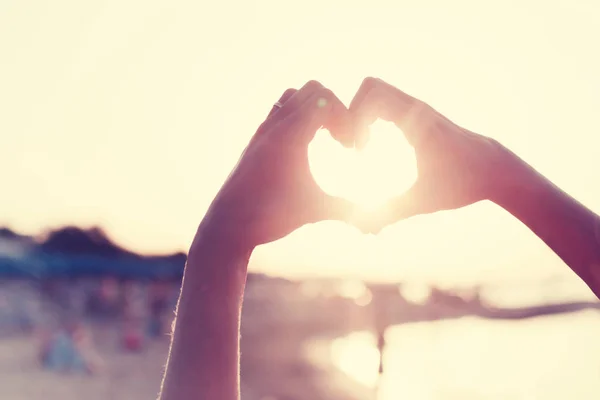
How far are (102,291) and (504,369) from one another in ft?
109

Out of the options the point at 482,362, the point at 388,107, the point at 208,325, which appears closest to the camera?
the point at 208,325

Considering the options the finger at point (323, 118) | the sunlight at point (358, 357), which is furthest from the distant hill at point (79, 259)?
the finger at point (323, 118)

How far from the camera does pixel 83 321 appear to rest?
→ 133 feet

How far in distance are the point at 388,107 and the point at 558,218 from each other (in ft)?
1.55

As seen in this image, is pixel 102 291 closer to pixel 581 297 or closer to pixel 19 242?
pixel 19 242

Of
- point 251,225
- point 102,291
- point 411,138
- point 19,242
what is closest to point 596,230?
point 411,138

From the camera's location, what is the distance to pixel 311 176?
142 centimetres

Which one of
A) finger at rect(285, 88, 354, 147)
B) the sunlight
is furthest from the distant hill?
finger at rect(285, 88, 354, 147)

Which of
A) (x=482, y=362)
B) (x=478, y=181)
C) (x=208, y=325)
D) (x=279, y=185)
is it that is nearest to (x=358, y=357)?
(x=482, y=362)

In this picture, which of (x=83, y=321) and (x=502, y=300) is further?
(x=502, y=300)

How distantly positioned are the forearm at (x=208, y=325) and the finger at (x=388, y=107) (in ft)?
1.64

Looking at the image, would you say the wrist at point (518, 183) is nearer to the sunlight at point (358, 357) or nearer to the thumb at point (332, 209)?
the thumb at point (332, 209)

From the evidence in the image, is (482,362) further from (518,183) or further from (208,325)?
(208,325)

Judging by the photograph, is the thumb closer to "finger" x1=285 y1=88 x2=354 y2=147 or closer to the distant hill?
"finger" x1=285 y1=88 x2=354 y2=147
